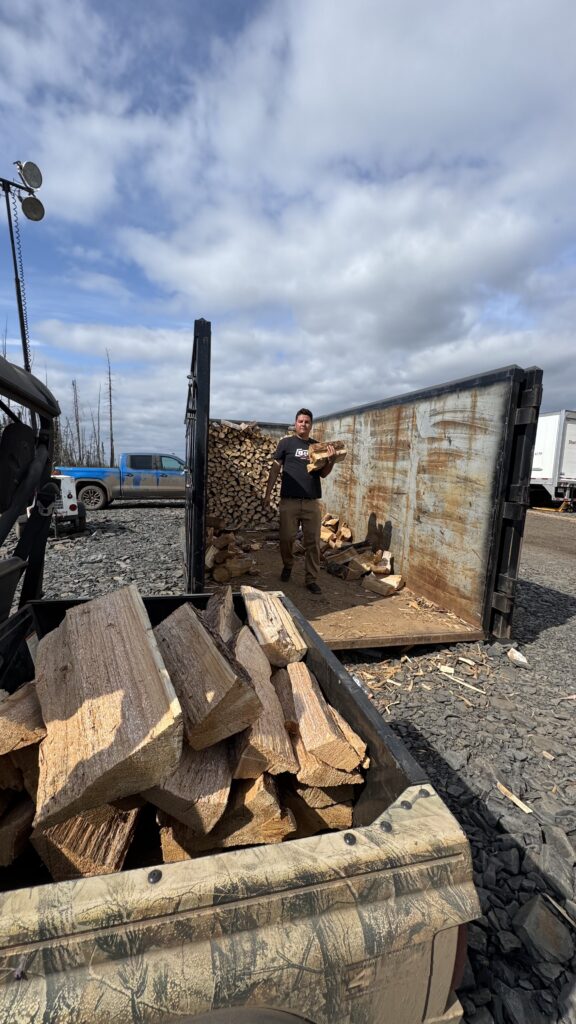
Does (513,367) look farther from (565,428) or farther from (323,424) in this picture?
(565,428)

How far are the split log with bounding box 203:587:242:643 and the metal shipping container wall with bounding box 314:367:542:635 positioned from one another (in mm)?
2875

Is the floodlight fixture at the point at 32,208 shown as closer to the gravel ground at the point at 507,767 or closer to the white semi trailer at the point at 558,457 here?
the gravel ground at the point at 507,767

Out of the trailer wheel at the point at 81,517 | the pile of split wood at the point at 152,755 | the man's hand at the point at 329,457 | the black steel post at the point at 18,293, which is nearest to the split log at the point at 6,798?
the pile of split wood at the point at 152,755

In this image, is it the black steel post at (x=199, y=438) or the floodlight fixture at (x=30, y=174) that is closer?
the floodlight fixture at (x=30, y=174)

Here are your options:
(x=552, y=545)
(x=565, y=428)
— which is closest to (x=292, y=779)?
(x=552, y=545)

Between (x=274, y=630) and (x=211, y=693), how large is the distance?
853mm

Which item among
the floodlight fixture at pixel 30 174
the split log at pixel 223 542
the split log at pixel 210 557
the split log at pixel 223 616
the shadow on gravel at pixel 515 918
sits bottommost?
the shadow on gravel at pixel 515 918

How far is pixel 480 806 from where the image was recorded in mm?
2539

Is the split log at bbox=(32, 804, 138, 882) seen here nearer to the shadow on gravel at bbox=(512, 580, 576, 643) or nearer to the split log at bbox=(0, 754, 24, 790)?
the split log at bbox=(0, 754, 24, 790)

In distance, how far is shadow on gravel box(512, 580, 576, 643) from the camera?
5.13 metres

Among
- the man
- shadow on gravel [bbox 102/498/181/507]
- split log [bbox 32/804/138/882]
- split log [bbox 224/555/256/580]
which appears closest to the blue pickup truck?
shadow on gravel [bbox 102/498/181/507]

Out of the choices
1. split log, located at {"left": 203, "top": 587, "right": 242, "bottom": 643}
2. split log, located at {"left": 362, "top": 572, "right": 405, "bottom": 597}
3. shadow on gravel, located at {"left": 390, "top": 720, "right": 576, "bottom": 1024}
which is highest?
split log, located at {"left": 203, "top": 587, "right": 242, "bottom": 643}

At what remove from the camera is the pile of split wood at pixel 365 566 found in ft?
18.8

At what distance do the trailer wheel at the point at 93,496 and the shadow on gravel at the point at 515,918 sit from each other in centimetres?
1331
